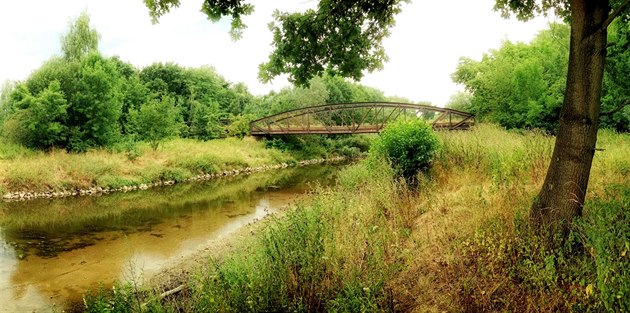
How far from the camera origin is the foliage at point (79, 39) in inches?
1291

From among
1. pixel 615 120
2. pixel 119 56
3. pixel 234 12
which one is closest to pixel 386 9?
pixel 234 12

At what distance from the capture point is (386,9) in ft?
22.1

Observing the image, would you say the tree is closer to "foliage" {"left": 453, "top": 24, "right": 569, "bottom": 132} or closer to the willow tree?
the willow tree

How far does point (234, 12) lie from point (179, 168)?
20.3 m

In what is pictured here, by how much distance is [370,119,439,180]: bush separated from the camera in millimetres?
11094

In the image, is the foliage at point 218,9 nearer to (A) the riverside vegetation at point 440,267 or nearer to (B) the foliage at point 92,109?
(A) the riverside vegetation at point 440,267

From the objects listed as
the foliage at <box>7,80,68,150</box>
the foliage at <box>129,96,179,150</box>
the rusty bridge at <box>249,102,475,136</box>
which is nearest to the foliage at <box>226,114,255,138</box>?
the rusty bridge at <box>249,102,475,136</box>

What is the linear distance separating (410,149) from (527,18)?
188 inches

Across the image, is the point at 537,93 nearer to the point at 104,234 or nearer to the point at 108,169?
the point at 104,234

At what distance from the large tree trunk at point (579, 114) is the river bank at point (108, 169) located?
20.3m

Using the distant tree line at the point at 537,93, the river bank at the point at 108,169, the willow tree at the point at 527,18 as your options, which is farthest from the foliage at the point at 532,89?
the river bank at the point at 108,169

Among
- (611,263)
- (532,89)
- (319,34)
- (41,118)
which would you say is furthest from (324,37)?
(41,118)

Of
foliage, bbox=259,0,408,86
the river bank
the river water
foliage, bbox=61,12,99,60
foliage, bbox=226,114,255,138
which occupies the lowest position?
the river water

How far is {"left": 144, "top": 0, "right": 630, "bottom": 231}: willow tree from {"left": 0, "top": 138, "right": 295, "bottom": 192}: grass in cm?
1721
